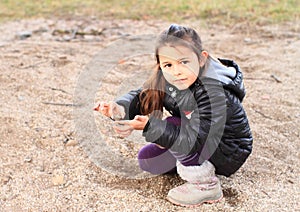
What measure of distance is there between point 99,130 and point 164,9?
300 centimetres

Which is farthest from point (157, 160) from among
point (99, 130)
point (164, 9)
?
point (164, 9)

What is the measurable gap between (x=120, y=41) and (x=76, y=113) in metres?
1.62

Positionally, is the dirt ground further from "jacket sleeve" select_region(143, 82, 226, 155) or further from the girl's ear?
the girl's ear

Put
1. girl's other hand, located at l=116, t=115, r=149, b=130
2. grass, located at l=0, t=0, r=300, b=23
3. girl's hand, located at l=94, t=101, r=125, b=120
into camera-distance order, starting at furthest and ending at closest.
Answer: grass, located at l=0, t=0, r=300, b=23
girl's hand, located at l=94, t=101, r=125, b=120
girl's other hand, located at l=116, t=115, r=149, b=130

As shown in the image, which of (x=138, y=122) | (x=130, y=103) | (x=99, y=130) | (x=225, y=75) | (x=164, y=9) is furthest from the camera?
(x=164, y=9)

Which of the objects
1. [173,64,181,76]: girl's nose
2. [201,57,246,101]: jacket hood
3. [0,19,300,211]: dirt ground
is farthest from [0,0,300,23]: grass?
[173,64,181,76]: girl's nose

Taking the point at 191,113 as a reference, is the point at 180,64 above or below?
above

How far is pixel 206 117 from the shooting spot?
1531 mm

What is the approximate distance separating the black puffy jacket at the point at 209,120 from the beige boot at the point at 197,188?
5 centimetres

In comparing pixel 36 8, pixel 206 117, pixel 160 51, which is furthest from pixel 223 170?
pixel 36 8

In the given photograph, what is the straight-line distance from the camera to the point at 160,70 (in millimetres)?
1670

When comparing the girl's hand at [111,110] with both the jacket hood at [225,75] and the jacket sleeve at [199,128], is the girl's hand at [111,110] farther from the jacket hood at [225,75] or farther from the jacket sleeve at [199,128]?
the jacket hood at [225,75]

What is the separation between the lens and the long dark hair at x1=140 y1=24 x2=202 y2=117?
5.01 ft

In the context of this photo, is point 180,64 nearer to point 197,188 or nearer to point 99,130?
point 197,188
